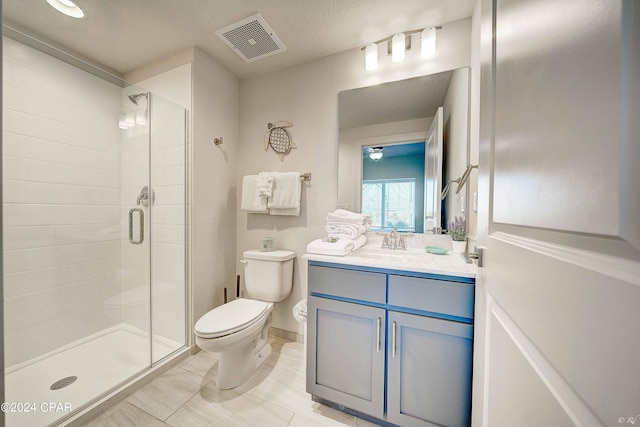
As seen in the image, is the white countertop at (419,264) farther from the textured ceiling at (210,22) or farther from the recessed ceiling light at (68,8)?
the recessed ceiling light at (68,8)

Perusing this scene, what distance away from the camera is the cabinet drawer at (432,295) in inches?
38.2

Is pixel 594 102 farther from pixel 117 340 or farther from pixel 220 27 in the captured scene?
pixel 117 340

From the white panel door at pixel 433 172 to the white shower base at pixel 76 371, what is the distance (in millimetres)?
2192

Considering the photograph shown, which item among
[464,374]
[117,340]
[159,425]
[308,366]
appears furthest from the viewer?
[117,340]

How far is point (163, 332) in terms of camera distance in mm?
1813

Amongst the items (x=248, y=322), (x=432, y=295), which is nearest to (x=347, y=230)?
(x=432, y=295)

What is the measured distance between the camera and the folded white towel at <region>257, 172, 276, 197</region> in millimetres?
1869

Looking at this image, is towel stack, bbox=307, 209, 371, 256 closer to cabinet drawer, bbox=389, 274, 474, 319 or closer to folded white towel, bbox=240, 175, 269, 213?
cabinet drawer, bbox=389, 274, 474, 319

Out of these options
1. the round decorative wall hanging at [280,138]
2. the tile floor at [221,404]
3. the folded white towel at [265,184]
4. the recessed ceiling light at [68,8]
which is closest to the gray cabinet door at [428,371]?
the tile floor at [221,404]

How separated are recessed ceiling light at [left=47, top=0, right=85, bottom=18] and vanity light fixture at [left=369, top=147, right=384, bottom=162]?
2144mm

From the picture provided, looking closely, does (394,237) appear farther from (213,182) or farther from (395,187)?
(213,182)

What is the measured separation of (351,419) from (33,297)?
224cm

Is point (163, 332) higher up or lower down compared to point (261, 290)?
lower down

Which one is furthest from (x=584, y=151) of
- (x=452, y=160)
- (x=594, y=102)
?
(x=452, y=160)
